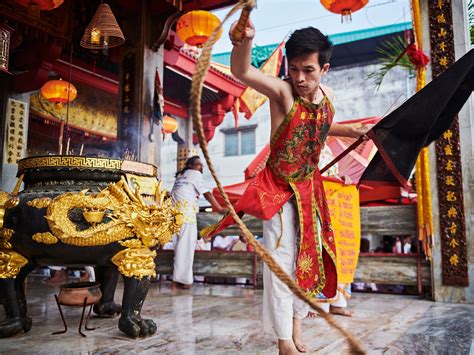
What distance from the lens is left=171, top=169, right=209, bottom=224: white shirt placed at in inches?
225

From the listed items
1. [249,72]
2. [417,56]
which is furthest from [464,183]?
[249,72]

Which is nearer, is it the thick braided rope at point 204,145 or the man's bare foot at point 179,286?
the thick braided rope at point 204,145

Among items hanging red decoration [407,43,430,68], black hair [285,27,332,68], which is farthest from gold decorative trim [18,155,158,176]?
hanging red decoration [407,43,430,68]

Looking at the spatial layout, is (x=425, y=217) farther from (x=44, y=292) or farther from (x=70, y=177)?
(x=44, y=292)

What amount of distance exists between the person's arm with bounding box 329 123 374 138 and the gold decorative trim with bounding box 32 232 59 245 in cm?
176

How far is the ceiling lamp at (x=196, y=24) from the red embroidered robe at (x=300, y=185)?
454cm

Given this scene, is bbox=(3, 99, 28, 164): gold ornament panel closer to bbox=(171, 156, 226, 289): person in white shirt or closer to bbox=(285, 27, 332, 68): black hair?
bbox=(171, 156, 226, 289): person in white shirt

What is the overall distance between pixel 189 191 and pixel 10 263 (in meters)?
3.27

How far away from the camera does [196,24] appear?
626 cm

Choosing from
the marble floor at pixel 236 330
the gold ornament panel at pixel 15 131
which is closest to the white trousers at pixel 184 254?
the marble floor at pixel 236 330

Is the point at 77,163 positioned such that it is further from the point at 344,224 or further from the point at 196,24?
the point at 196,24

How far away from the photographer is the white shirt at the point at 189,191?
571cm

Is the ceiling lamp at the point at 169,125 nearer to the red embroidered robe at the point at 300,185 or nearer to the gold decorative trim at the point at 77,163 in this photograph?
the gold decorative trim at the point at 77,163

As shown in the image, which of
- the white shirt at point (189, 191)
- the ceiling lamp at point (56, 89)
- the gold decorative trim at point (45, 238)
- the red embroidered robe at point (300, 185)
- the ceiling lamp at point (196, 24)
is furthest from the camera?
the ceiling lamp at point (56, 89)
